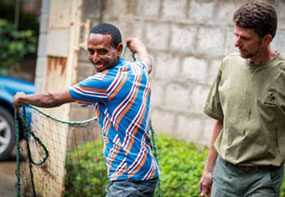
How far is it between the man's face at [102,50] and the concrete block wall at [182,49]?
2622 mm

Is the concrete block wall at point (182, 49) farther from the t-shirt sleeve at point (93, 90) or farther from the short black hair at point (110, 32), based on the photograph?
the t-shirt sleeve at point (93, 90)

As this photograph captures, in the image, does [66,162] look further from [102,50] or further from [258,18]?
[258,18]

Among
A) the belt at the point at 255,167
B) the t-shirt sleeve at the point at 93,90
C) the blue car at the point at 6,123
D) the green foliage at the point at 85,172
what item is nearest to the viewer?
the belt at the point at 255,167

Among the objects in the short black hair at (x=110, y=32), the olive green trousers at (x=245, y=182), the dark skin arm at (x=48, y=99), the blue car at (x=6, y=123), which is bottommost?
the blue car at (x=6, y=123)

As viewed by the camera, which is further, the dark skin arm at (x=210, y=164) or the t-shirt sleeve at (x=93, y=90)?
the dark skin arm at (x=210, y=164)

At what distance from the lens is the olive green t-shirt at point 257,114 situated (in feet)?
12.2

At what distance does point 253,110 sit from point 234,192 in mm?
486

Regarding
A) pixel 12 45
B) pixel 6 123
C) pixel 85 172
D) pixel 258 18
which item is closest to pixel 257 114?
pixel 258 18

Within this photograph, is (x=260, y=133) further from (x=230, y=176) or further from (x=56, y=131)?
(x=56, y=131)

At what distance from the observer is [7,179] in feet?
27.3

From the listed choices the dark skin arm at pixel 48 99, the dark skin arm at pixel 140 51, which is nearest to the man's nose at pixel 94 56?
the dark skin arm at pixel 48 99

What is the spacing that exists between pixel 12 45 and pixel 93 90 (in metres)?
12.3

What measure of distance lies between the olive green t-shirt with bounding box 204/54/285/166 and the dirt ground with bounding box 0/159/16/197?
4.20m

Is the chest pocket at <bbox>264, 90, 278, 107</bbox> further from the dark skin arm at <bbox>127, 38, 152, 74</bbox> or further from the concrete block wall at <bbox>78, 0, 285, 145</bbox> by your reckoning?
the concrete block wall at <bbox>78, 0, 285, 145</bbox>
